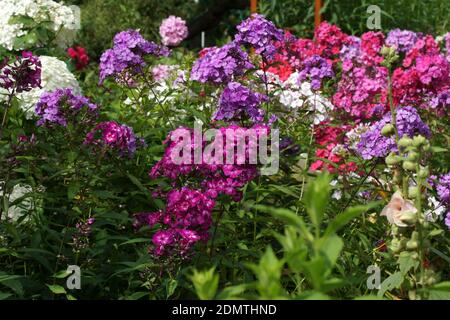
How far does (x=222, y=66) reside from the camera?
12.9 feet

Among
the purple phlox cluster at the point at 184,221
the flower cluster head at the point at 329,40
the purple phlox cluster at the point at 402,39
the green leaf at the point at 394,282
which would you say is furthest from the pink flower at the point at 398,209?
the purple phlox cluster at the point at 402,39

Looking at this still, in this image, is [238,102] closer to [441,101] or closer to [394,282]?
[394,282]

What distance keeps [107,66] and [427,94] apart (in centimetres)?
188

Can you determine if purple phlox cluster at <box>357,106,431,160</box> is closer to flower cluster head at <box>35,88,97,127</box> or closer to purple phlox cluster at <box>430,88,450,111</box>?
purple phlox cluster at <box>430,88,450,111</box>

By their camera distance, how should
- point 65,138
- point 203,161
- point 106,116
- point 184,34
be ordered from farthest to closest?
1. point 184,34
2. point 106,116
3. point 65,138
4. point 203,161

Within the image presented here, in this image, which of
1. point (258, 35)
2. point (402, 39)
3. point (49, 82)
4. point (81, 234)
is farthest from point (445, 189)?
point (402, 39)

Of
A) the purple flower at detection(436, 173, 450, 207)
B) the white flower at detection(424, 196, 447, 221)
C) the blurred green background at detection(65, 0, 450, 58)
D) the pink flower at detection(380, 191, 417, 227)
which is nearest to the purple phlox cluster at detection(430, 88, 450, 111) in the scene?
the white flower at detection(424, 196, 447, 221)

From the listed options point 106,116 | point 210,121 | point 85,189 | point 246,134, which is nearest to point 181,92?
point 106,116

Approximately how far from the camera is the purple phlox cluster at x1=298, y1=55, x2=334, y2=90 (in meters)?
4.53

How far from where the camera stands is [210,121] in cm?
436

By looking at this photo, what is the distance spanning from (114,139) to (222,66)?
2.21ft

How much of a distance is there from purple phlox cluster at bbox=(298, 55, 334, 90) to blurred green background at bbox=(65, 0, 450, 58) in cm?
302

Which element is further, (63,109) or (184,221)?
(63,109)
